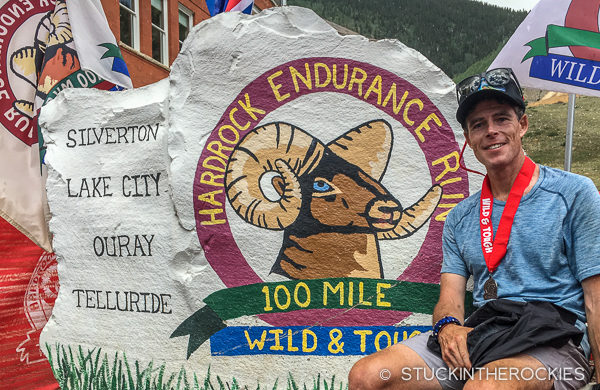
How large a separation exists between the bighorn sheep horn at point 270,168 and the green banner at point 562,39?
1810 millimetres

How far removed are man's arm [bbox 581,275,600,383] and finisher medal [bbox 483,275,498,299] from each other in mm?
303

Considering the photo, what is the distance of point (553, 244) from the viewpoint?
2.02 m

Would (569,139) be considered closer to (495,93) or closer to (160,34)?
(495,93)

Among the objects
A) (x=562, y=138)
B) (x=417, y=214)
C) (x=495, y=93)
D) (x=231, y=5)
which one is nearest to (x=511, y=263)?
(x=495, y=93)

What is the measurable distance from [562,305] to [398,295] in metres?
1.04

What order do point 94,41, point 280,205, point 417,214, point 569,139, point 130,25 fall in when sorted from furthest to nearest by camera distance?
point 130,25
point 569,139
point 94,41
point 280,205
point 417,214

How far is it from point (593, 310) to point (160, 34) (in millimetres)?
10419

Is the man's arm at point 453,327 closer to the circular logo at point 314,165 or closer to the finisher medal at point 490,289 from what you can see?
the finisher medal at point 490,289

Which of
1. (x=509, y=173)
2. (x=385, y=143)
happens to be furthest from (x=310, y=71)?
(x=509, y=173)

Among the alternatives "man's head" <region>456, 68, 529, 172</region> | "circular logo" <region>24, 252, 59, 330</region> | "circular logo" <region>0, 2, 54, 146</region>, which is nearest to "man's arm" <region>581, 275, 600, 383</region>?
"man's head" <region>456, 68, 529, 172</region>

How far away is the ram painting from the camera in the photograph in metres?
2.96

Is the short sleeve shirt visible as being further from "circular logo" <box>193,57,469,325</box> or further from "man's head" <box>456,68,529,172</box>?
"circular logo" <box>193,57,469,325</box>

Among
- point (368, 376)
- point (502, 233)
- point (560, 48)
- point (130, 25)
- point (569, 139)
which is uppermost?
point (130, 25)

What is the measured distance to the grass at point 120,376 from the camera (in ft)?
9.71
